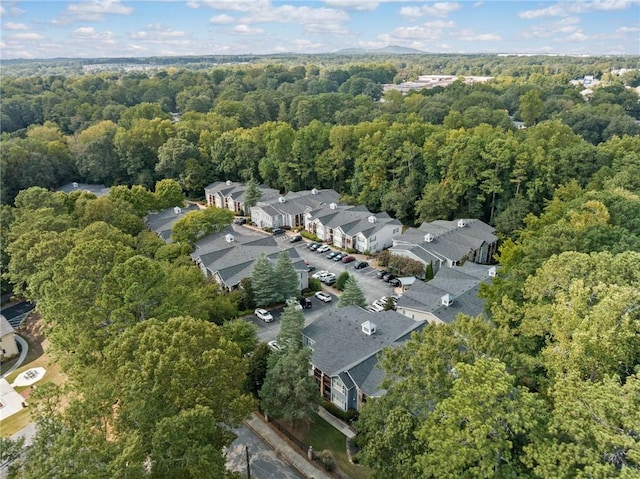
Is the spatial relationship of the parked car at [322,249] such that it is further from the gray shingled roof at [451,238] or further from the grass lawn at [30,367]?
the grass lawn at [30,367]

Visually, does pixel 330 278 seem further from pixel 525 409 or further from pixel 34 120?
pixel 34 120

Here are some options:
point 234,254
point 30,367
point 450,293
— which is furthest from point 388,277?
point 30,367

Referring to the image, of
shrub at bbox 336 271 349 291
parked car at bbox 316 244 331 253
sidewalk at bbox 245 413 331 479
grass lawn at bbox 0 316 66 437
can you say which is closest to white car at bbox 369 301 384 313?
shrub at bbox 336 271 349 291

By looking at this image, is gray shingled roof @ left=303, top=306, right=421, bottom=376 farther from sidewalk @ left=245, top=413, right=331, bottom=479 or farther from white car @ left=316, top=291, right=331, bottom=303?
white car @ left=316, top=291, right=331, bottom=303

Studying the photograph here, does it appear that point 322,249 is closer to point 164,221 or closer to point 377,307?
point 377,307

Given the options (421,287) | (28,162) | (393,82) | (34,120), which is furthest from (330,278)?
(393,82)

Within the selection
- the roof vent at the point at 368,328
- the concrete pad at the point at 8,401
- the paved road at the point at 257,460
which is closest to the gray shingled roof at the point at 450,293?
the roof vent at the point at 368,328

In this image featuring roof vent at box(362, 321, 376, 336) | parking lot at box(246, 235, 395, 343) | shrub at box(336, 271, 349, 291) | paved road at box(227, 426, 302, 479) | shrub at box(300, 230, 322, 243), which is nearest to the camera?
paved road at box(227, 426, 302, 479)
